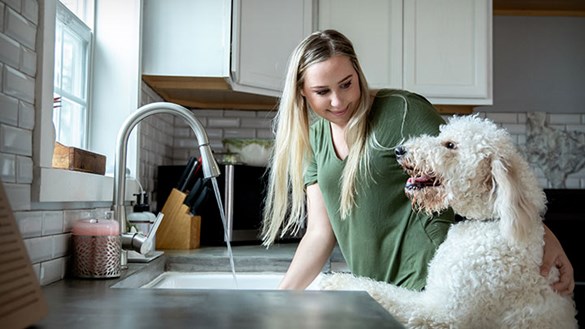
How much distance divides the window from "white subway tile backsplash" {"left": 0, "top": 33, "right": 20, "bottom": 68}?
64 cm

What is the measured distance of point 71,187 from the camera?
1507 mm

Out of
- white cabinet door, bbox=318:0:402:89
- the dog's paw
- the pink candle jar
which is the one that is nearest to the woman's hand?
the dog's paw

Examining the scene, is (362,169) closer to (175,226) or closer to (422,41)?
(175,226)

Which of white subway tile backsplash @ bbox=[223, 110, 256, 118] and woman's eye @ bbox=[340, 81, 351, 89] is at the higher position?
white subway tile backsplash @ bbox=[223, 110, 256, 118]

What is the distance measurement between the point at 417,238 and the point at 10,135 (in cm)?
91

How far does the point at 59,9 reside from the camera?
1943 millimetres

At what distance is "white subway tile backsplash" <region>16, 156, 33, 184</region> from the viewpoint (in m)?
1.24

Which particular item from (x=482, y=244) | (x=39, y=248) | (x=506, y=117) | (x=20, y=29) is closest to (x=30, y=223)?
(x=39, y=248)

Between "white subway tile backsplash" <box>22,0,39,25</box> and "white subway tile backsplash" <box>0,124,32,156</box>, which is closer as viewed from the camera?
"white subway tile backsplash" <box>0,124,32,156</box>

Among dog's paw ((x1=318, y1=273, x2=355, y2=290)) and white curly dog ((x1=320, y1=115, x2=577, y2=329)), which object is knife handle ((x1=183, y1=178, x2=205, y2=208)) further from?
white curly dog ((x1=320, y1=115, x2=577, y2=329))

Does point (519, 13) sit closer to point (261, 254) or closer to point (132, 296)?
point (261, 254)

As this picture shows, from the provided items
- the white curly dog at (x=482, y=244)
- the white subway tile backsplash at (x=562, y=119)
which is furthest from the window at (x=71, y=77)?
the white subway tile backsplash at (x=562, y=119)

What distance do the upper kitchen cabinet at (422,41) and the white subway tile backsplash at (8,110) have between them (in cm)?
195

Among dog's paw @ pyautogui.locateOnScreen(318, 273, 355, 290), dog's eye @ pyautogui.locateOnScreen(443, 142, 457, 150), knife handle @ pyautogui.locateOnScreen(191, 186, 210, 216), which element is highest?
dog's eye @ pyautogui.locateOnScreen(443, 142, 457, 150)
